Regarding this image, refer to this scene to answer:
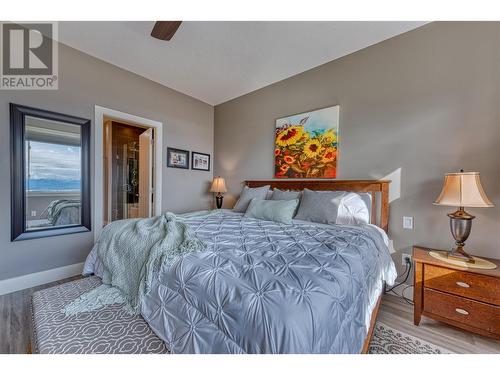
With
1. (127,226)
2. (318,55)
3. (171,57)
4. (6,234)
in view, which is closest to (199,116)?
(171,57)

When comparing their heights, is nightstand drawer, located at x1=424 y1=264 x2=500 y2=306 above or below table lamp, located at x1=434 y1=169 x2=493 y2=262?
below

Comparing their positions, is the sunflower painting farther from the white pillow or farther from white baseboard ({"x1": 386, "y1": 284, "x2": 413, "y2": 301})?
white baseboard ({"x1": 386, "y1": 284, "x2": 413, "y2": 301})

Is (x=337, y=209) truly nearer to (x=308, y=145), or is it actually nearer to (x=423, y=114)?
(x=308, y=145)

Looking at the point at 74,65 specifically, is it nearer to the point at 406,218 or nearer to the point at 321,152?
the point at 321,152

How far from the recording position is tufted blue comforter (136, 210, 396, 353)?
772 mm

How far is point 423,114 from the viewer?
2090 millimetres

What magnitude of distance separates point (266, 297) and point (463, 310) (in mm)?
1716

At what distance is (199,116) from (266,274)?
140 inches

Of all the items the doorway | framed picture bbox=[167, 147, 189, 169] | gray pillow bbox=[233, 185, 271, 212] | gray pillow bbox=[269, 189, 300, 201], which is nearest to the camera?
gray pillow bbox=[269, 189, 300, 201]

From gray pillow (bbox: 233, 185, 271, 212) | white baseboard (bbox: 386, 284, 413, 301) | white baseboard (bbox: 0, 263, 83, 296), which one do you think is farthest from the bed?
white baseboard (bbox: 0, 263, 83, 296)

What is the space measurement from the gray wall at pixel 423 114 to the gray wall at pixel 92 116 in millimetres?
2052

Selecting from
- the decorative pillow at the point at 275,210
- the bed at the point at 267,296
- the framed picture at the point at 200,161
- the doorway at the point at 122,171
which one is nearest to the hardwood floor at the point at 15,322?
the bed at the point at 267,296

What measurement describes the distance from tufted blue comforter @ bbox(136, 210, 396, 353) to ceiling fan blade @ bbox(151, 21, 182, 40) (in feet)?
5.50

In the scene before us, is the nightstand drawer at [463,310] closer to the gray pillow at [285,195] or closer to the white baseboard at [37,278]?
the gray pillow at [285,195]
